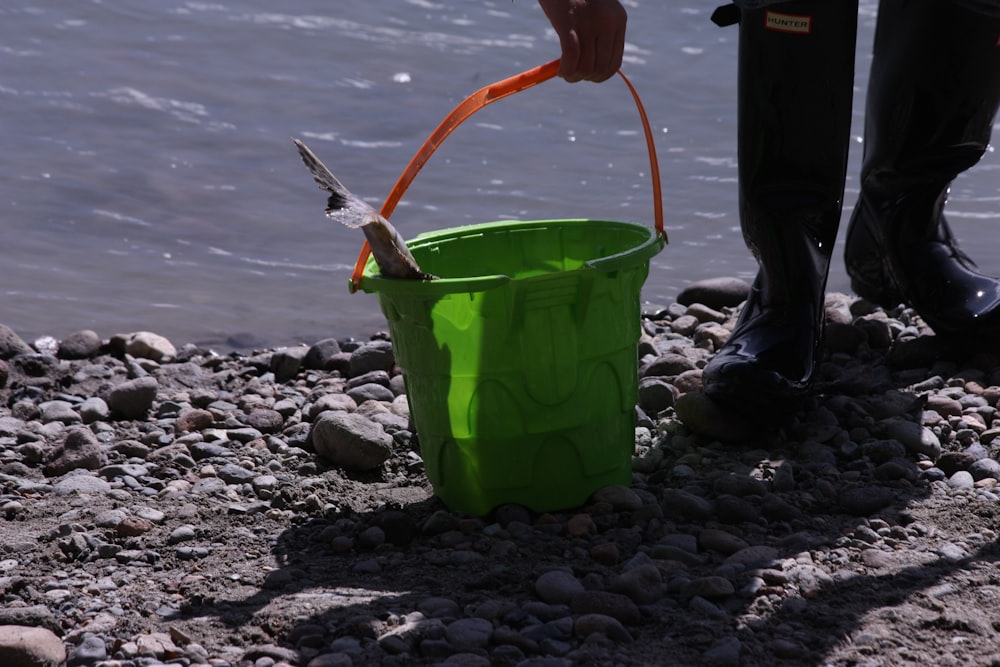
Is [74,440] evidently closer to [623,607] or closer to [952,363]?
[623,607]

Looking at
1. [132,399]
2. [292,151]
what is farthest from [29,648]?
[292,151]

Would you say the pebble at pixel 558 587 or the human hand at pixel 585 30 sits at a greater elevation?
the human hand at pixel 585 30

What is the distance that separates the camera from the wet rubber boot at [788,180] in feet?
8.02

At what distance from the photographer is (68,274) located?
4.06m

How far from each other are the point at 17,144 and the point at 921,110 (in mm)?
4042

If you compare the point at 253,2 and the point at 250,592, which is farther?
the point at 253,2

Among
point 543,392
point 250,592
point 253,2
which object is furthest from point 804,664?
point 253,2

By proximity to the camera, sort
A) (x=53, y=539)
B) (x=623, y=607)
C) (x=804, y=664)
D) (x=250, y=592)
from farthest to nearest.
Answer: (x=53, y=539) → (x=250, y=592) → (x=623, y=607) → (x=804, y=664)

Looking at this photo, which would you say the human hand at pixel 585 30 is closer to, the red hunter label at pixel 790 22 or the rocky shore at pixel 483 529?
the red hunter label at pixel 790 22

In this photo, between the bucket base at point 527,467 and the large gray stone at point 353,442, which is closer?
the bucket base at point 527,467

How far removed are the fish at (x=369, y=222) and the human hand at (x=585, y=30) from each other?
401mm

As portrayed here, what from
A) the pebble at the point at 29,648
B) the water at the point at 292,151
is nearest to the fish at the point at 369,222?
the pebble at the point at 29,648

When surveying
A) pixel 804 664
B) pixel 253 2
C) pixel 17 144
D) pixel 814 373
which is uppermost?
pixel 253 2

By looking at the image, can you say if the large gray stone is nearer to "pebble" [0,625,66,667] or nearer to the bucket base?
the bucket base
